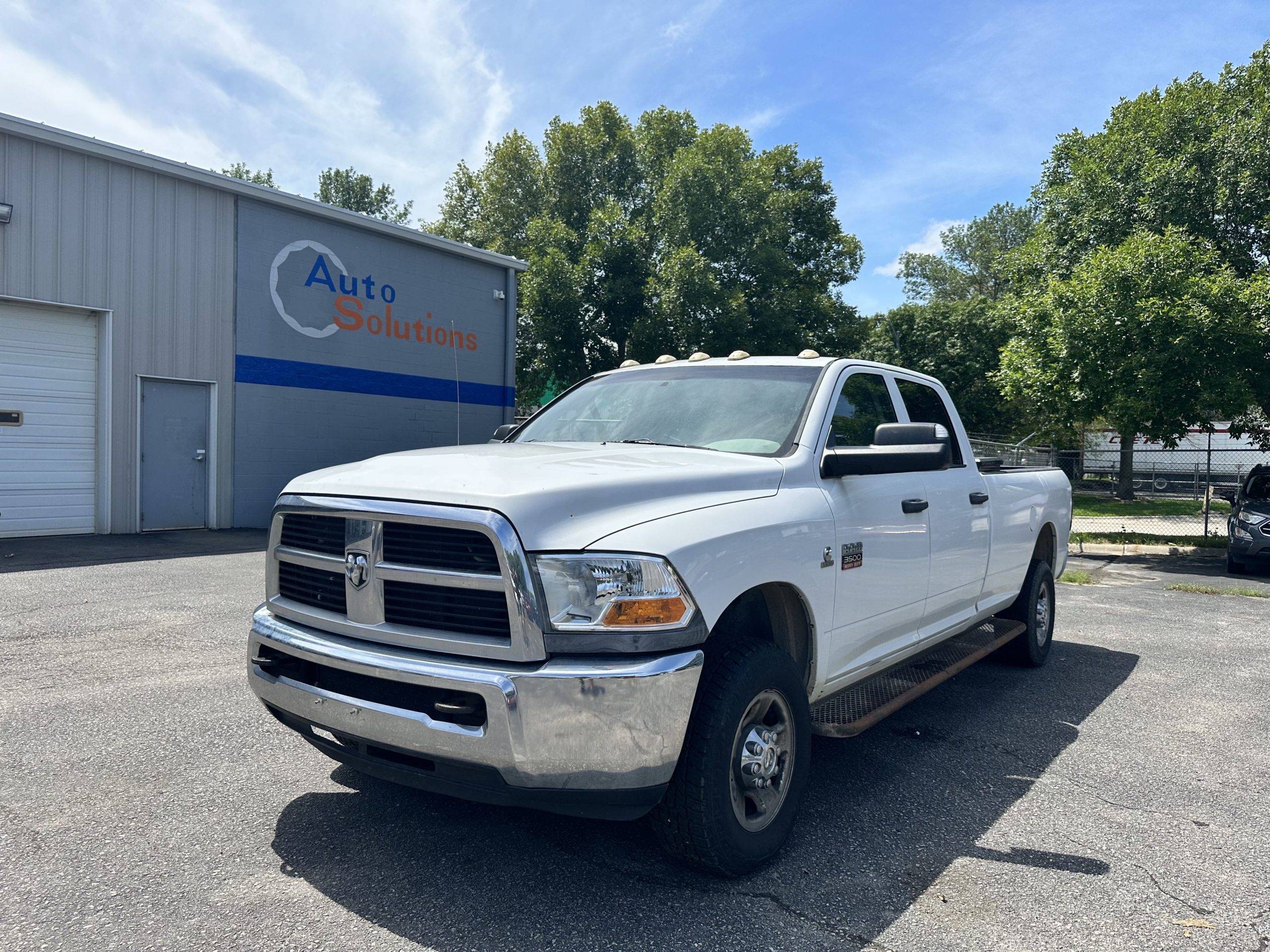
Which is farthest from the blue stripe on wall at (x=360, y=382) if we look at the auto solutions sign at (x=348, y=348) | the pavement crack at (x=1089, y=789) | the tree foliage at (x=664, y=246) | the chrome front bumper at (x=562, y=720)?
the chrome front bumper at (x=562, y=720)

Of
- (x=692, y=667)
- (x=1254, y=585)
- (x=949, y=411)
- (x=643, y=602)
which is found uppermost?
(x=949, y=411)

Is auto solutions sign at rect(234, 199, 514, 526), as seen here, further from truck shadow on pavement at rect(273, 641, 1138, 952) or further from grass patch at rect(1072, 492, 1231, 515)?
grass patch at rect(1072, 492, 1231, 515)

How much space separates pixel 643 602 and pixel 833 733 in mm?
1272

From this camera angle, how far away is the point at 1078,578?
38.1 ft

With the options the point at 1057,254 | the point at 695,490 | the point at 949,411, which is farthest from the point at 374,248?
the point at 695,490

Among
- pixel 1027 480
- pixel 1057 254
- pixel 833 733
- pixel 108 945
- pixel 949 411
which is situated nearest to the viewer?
pixel 108 945

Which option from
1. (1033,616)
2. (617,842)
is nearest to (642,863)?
(617,842)

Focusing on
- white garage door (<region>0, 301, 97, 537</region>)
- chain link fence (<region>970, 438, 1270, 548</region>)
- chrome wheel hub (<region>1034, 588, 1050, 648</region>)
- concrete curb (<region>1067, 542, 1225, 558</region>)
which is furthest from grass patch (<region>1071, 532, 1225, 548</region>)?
white garage door (<region>0, 301, 97, 537</region>)

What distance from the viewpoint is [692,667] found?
2.65m

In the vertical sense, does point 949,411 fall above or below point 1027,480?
above

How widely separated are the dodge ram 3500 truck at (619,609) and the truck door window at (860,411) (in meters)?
0.04

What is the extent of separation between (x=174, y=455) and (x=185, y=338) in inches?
71.2

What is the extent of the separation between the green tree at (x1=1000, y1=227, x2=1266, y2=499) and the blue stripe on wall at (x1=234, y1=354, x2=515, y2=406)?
9.87 metres

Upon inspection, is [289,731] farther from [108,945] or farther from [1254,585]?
[1254,585]
